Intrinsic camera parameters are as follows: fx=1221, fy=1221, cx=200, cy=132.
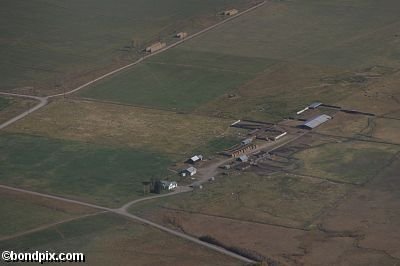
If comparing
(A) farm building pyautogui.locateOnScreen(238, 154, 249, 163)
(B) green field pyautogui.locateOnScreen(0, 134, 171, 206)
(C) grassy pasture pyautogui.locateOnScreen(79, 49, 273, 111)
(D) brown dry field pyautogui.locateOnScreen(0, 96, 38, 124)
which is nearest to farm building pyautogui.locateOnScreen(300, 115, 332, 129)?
(A) farm building pyautogui.locateOnScreen(238, 154, 249, 163)

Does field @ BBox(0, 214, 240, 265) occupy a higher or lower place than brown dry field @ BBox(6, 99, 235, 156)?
lower

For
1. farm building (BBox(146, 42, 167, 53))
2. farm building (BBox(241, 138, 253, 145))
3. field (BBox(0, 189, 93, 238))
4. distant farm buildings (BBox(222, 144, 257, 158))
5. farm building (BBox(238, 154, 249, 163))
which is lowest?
field (BBox(0, 189, 93, 238))

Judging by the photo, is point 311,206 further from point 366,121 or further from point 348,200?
point 366,121

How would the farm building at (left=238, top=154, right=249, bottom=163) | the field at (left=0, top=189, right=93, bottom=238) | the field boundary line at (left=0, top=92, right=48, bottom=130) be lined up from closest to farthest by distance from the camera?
the field at (left=0, top=189, right=93, bottom=238), the farm building at (left=238, top=154, right=249, bottom=163), the field boundary line at (left=0, top=92, right=48, bottom=130)

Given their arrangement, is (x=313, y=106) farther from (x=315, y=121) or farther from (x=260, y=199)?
(x=260, y=199)

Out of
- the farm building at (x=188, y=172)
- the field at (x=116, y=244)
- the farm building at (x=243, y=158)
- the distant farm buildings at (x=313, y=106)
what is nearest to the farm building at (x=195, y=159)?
the farm building at (x=188, y=172)

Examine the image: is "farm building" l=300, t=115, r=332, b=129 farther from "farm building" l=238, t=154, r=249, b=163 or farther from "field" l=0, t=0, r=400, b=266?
"farm building" l=238, t=154, r=249, b=163

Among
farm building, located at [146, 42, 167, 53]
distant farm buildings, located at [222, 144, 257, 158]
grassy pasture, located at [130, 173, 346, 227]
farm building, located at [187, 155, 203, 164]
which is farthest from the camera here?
farm building, located at [146, 42, 167, 53]
